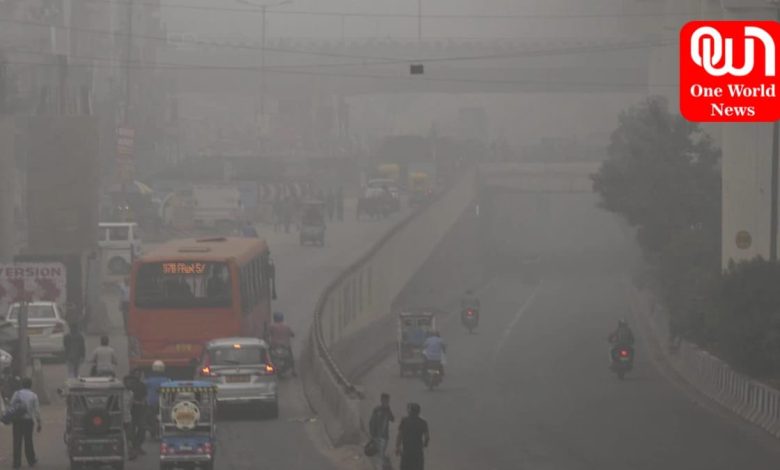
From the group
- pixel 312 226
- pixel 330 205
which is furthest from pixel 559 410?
pixel 330 205

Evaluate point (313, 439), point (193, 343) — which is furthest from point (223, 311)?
point (313, 439)

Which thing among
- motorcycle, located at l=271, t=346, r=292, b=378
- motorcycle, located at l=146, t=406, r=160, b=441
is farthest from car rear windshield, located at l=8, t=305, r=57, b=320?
motorcycle, located at l=146, t=406, r=160, b=441

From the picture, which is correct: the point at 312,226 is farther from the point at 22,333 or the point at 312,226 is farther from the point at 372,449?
the point at 372,449

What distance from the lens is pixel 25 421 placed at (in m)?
24.3

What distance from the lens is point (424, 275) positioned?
83.6 metres

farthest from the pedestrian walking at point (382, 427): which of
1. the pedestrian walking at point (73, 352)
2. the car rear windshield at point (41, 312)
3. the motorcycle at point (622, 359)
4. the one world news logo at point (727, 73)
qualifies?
the motorcycle at point (622, 359)

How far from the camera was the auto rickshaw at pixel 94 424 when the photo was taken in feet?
76.4

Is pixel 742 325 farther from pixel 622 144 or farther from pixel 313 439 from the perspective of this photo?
pixel 622 144

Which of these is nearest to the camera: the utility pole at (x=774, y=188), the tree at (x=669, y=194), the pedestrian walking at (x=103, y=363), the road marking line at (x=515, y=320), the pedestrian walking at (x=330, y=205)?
the pedestrian walking at (x=103, y=363)

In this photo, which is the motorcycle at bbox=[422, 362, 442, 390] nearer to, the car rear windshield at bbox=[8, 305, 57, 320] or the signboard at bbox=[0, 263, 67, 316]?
the car rear windshield at bbox=[8, 305, 57, 320]

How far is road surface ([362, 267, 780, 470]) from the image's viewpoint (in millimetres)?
29547

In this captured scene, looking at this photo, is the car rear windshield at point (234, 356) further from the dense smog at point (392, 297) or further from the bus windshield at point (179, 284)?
the bus windshield at point (179, 284)

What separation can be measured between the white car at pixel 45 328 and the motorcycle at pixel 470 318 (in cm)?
3061

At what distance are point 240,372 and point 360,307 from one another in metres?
28.0
